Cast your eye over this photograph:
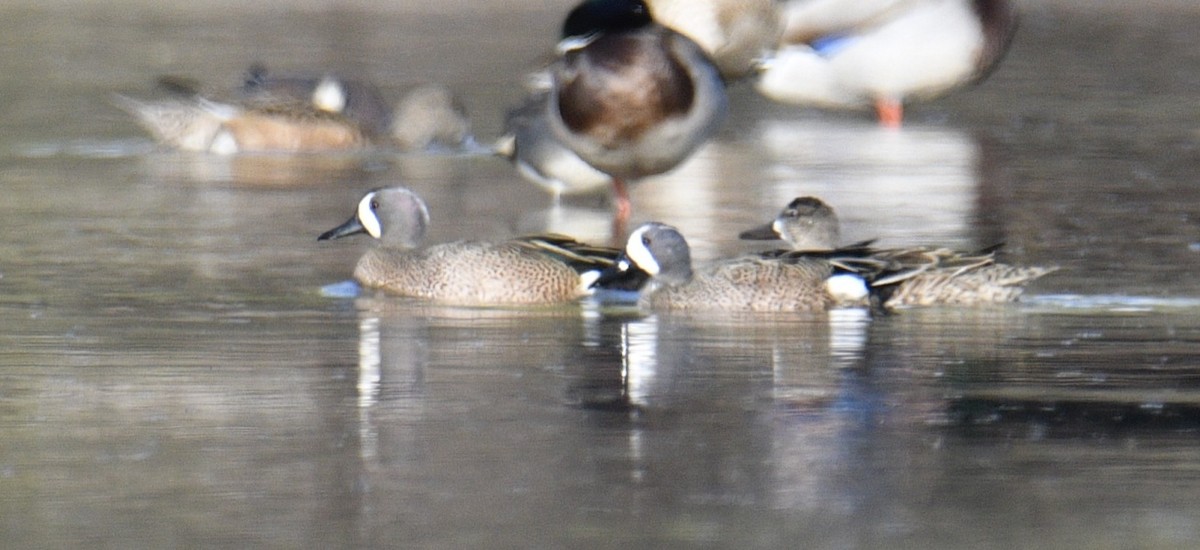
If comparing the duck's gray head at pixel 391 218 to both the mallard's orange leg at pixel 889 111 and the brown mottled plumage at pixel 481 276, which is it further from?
the mallard's orange leg at pixel 889 111

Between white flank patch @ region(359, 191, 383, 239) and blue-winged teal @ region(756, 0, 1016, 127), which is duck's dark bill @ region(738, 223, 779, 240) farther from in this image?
blue-winged teal @ region(756, 0, 1016, 127)

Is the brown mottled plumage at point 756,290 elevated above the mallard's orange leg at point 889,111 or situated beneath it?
situated beneath

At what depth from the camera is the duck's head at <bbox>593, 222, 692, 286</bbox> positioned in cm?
934

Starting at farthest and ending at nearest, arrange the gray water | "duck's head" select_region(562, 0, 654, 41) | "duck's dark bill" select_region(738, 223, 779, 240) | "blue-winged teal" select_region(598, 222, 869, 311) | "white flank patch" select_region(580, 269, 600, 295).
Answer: "duck's head" select_region(562, 0, 654, 41) → "duck's dark bill" select_region(738, 223, 779, 240) → "white flank patch" select_region(580, 269, 600, 295) → "blue-winged teal" select_region(598, 222, 869, 311) → the gray water

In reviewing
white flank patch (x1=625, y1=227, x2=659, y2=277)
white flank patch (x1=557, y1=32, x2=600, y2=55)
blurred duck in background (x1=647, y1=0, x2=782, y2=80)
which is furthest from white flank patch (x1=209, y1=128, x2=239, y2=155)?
white flank patch (x1=625, y1=227, x2=659, y2=277)

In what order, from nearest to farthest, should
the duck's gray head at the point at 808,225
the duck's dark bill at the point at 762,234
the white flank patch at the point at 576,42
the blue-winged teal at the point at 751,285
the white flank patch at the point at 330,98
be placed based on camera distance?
the blue-winged teal at the point at 751,285, the duck's gray head at the point at 808,225, the duck's dark bill at the point at 762,234, the white flank patch at the point at 576,42, the white flank patch at the point at 330,98

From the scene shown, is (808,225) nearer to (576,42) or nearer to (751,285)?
(751,285)

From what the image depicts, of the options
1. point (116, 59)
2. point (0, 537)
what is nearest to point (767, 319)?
point (0, 537)

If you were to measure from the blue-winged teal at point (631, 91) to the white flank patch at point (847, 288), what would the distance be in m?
2.70

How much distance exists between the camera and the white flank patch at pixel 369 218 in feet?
34.0

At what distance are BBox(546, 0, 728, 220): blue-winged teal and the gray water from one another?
399 mm

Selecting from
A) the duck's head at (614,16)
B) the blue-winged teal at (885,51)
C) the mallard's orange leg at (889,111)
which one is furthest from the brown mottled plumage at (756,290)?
the mallard's orange leg at (889,111)

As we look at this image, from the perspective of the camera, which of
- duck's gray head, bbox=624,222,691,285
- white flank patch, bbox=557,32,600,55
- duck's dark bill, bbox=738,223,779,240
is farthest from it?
white flank patch, bbox=557,32,600,55

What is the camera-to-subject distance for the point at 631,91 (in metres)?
11.6
